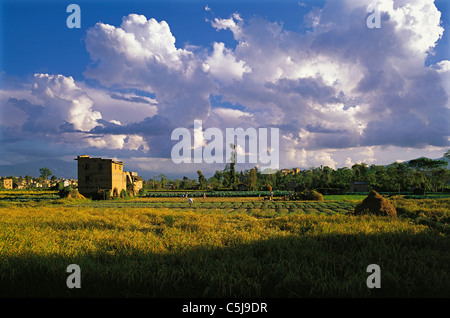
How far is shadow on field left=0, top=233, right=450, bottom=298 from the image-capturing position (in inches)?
159

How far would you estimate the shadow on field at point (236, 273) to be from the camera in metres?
4.04

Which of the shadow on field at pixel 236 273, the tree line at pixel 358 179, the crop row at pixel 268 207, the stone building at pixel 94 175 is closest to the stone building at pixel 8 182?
the tree line at pixel 358 179

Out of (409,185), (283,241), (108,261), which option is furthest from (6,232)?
(409,185)

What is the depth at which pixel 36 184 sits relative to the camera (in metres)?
104

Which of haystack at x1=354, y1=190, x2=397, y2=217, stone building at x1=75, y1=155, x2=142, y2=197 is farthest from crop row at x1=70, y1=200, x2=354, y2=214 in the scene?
stone building at x1=75, y1=155, x2=142, y2=197

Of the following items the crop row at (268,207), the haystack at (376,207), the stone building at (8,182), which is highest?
the haystack at (376,207)

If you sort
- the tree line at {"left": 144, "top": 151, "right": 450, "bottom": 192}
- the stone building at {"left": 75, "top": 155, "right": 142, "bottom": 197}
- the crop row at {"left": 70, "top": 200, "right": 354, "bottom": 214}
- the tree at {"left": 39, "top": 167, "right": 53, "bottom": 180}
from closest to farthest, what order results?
1. the crop row at {"left": 70, "top": 200, "right": 354, "bottom": 214}
2. the stone building at {"left": 75, "top": 155, "right": 142, "bottom": 197}
3. the tree line at {"left": 144, "top": 151, "right": 450, "bottom": 192}
4. the tree at {"left": 39, "top": 167, "right": 53, "bottom": 180}

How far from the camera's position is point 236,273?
178 inches

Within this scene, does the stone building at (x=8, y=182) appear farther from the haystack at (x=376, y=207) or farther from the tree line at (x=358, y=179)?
the haystack at (x=376, y=207)

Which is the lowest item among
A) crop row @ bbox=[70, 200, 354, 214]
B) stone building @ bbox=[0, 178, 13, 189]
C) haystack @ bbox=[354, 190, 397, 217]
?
stone building @ bbox=[0, 178, 13, 189]

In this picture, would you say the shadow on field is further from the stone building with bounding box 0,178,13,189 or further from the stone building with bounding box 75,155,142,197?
the stone building with bounding box 0,178,13,189
